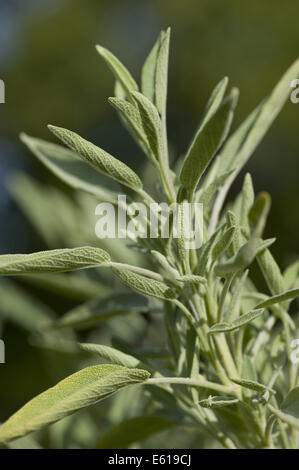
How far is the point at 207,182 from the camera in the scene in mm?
374

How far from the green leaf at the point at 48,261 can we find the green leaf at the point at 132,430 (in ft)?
0.47

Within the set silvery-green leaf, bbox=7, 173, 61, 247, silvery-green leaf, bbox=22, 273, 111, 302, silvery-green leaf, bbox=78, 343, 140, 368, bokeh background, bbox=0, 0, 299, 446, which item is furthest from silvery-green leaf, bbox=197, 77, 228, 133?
bokeh background, bbox=0, 0, 299, 446

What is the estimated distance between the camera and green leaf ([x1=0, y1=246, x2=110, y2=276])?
27cm

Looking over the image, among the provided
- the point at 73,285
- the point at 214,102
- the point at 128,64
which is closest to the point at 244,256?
the point at 214,102

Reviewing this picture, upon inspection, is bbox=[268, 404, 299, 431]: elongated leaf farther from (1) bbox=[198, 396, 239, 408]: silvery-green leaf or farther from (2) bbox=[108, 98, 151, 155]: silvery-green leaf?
(2) bbox=[108, 98, 151, 155]: silvery-green leaf

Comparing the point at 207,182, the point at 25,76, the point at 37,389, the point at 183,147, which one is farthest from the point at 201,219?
the point at 25,76

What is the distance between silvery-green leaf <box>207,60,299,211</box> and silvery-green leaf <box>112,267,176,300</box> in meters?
0.08

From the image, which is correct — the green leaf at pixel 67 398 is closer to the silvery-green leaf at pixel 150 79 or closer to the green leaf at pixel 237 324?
the green leaf at pixel 237 324

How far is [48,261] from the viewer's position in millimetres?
278

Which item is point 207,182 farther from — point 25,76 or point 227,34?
point 25,76

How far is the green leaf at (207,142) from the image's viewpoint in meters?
0.26

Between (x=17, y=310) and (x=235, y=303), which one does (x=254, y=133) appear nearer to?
(x=235, y=303)

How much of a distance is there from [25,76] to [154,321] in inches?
150

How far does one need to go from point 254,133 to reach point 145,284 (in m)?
0.14
